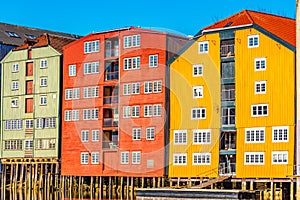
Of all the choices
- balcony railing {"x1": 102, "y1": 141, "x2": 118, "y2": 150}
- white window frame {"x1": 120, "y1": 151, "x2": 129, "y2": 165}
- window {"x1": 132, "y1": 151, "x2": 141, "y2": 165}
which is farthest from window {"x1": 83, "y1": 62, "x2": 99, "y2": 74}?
window {"x1": 132, "y1": 151, "x2": 141, "y2": 165}

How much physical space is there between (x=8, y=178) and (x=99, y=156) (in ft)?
48.0

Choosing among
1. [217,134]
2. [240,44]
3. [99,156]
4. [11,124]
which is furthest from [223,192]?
[11,124]

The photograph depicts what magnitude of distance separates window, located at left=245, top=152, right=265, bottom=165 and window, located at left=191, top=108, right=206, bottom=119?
4.65 metres

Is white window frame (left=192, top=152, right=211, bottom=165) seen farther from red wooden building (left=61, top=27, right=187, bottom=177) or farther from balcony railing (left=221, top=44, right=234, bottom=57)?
balcony railing (left=221, top=44, right=234, bottom=57)

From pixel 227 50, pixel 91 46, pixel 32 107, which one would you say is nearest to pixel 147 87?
pixel 91 46

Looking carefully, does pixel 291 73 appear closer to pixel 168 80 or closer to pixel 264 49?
pixel 264 49

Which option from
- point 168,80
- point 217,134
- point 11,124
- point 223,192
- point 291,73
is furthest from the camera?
point 11,124

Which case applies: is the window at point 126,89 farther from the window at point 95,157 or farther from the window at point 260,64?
the window at point 260,64

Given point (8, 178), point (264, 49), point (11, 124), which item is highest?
point (264, 49)

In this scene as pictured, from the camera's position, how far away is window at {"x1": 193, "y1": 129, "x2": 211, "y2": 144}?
56250 mm

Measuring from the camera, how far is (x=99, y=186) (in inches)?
2566

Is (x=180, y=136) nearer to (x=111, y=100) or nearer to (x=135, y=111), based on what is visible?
(x=135, y=111)

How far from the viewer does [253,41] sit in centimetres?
5491

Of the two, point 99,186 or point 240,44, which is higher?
point 240,44
